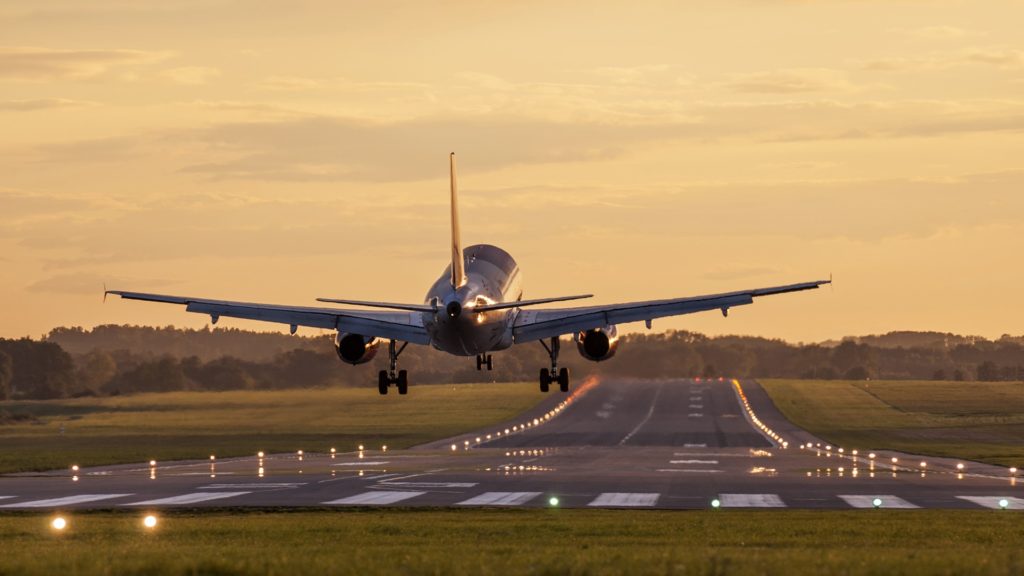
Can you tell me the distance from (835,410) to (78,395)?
318 feet

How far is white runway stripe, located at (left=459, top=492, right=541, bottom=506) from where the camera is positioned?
66125 millimetres

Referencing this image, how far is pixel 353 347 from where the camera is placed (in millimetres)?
76750

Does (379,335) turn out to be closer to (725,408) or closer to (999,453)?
(999,453)

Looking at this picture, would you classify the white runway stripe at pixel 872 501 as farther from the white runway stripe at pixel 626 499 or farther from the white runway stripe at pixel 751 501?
the white runway stripe at pixel 626 499

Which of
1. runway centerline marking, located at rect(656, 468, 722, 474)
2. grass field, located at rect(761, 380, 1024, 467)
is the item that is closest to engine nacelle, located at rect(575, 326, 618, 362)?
runway centerline marking, located at rect(656, 468, 722, 474)

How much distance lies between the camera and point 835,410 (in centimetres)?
19712

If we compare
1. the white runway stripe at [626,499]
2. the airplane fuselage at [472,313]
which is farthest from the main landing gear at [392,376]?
the white runway stripe at [626,499]

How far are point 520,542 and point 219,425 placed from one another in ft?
388

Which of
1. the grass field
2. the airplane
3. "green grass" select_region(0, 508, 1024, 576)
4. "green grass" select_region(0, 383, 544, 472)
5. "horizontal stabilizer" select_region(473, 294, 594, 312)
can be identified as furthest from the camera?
the grass field

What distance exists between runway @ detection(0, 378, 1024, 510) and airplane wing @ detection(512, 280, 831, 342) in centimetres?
795

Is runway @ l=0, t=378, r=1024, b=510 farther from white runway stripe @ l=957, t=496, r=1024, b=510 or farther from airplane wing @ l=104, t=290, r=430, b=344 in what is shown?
airplane wing @ l=104, t=290, r=430, b=344

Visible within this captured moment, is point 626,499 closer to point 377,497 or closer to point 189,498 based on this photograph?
point 377,497


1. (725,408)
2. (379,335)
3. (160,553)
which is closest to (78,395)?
(725,408)

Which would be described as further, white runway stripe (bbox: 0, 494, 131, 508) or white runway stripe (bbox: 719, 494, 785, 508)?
white runway stripe (bbox: 719, 494, 785, 508)
